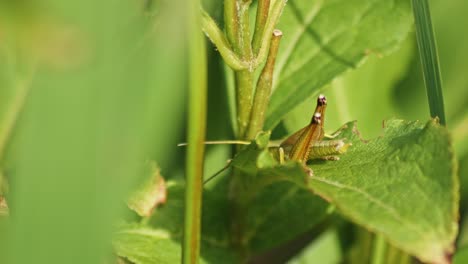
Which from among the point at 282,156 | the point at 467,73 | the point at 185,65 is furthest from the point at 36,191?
the point at 467,73

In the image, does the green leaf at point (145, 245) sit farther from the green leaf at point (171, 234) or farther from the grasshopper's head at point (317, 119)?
the grasshopper's head at point (317, 119)

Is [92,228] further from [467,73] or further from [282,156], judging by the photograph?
[467,73]

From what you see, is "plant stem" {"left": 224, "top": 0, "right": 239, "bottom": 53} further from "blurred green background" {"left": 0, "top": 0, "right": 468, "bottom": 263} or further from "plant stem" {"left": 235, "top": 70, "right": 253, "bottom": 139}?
"blurred green background" {"left": 0, "top": 0, "right": 468, "bottom": 263}

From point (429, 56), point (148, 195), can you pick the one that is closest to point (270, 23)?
point (429, 56)

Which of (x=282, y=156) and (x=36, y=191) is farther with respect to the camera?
(x=282, y=156)

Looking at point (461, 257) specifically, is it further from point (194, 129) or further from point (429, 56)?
point (194, 129)

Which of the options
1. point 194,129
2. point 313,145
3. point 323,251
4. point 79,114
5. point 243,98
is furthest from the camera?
point 323,251
